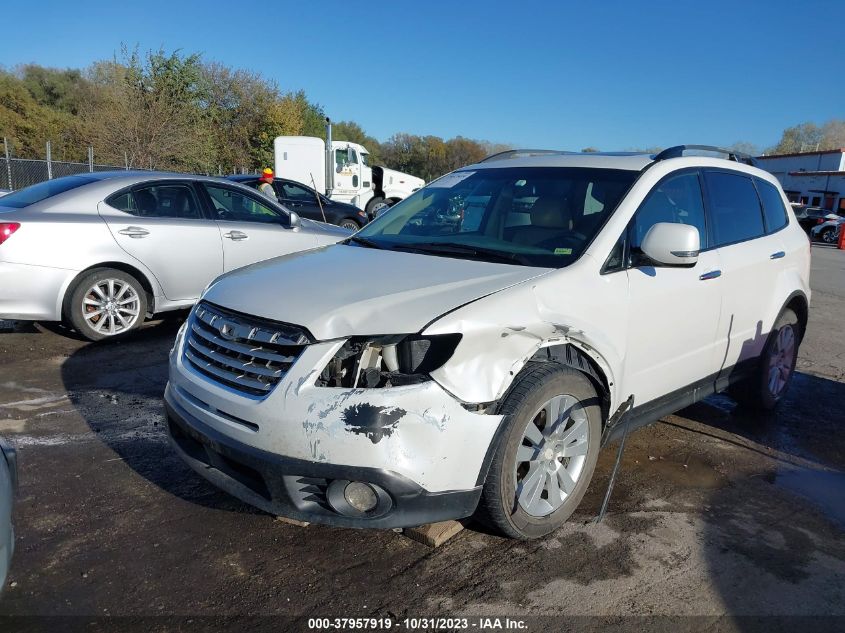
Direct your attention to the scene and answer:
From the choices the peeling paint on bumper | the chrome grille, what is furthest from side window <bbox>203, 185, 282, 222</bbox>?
the peeling paint on bumper

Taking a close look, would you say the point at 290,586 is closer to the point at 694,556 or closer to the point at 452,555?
the point at 452,555

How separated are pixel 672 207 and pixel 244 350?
8.54ft

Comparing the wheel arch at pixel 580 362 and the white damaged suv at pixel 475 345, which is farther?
the wheel arch at pixel 580 362

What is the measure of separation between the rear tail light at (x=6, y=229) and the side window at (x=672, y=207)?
511 cm

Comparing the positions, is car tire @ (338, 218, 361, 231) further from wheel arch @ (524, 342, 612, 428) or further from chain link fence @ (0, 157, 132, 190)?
wheel arch @ (524, 342, 612, 428)

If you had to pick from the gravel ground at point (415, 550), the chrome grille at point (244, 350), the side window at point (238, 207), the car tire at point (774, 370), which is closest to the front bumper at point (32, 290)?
the gravel ground at point (415, 550)

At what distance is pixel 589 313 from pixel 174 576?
7.19ft

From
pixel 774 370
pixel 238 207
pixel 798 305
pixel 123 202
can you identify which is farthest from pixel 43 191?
pixel 798 305

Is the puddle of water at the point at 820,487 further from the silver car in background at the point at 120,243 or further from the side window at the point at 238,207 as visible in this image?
the side window at the point at 238,207

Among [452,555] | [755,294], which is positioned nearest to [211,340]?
A: [452,555]

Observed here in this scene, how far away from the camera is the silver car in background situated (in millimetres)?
5723

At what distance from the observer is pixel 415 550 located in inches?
119

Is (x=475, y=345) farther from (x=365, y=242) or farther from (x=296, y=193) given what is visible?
(x=296, y=193)

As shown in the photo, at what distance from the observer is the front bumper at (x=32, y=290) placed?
561 cm
